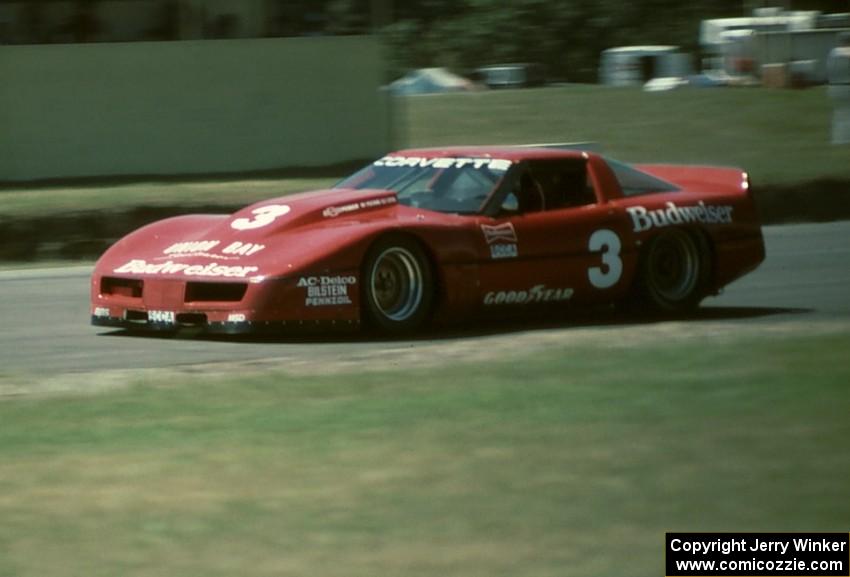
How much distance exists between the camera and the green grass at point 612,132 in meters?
18.5

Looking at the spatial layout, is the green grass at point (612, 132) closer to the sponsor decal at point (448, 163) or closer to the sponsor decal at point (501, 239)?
the sponsor decal at point (448, 163)

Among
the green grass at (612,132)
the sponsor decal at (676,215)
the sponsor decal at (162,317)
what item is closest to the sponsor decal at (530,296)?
the sponsor decal at (676,215)

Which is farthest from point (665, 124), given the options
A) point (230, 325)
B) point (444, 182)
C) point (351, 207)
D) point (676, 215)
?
point (230, 325)

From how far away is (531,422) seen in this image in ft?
22.3

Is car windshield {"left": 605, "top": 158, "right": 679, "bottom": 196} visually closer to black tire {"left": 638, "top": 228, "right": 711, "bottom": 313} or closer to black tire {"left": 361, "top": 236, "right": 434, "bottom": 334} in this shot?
black tire {"left": 638, "top": 228, "right": 711, "bottom": 313}

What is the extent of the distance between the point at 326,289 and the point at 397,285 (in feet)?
1.92

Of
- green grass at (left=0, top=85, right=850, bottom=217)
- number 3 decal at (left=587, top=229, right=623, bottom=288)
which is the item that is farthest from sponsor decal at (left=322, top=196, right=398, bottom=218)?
green grass at (left=0, top=85, right=850, bottom=217)

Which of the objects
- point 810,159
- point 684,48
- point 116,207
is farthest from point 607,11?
point 116,207

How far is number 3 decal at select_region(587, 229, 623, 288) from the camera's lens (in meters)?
10.6

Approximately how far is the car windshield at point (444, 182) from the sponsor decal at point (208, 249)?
1.13 meters

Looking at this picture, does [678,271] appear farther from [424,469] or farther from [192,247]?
[424,469]

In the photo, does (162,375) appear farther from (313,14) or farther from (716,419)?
(313,14)

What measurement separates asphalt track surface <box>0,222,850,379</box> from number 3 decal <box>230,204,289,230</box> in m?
0.69

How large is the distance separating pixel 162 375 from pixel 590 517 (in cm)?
371
